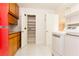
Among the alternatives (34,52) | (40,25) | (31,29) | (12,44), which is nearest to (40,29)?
(40,25)

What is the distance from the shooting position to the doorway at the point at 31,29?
863cm

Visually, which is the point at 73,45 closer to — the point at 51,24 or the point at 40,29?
the point at 51,24

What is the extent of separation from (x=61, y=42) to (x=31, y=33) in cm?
489

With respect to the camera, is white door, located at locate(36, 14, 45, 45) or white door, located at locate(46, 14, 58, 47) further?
white door, located at locate(36, 14, 45, 45)

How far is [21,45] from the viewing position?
6.71 meters

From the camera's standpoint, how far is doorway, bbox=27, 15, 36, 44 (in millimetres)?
8633

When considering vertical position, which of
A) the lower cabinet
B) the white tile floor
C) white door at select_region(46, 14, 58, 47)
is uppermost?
white door at select_region(46, 14, 58, 47)

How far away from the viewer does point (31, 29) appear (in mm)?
8711

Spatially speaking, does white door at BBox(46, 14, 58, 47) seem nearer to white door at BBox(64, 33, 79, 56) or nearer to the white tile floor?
the white tile floor

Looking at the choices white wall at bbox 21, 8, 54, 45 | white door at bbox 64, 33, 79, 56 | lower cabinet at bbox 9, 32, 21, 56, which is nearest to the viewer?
white door at bbox 64, 33, 79, 56

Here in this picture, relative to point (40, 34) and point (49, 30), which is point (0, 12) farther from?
→ point (40, 34)

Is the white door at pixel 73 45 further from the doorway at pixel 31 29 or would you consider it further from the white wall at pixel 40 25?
the doorway at pixel 31 29

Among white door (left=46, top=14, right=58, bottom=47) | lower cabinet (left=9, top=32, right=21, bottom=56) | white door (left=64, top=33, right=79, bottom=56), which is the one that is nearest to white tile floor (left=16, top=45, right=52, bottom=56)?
lower cabinet (left=9, top=32, right=21, bottom=56)

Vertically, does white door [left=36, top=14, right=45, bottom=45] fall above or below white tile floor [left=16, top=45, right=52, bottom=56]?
above
